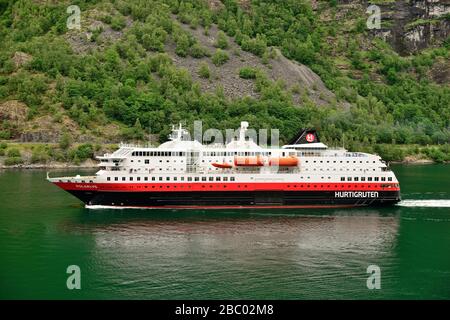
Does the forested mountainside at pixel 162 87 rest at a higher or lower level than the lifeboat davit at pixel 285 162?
higher

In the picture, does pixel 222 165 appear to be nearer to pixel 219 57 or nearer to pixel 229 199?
pixel 229 199

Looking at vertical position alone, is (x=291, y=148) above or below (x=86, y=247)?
above

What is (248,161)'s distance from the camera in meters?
67.4

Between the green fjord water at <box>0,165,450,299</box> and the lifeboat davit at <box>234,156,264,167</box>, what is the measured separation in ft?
17.3

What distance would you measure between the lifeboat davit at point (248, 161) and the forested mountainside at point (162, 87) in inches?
2649

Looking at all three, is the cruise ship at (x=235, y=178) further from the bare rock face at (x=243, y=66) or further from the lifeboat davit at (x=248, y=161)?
the bare rock face at (x=243, y=66)

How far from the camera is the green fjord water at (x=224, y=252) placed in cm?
3872

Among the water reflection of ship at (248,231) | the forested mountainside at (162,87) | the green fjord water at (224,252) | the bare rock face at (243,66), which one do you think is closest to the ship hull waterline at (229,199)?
the green fjord water at (224,252)

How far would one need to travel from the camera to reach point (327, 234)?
5438 centimetres

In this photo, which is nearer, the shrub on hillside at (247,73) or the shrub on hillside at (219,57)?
the shrub on hillside at (247,73)

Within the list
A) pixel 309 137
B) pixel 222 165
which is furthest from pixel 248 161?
pixel 309 137

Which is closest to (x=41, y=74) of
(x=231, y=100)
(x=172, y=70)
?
(x=172, y=70)
